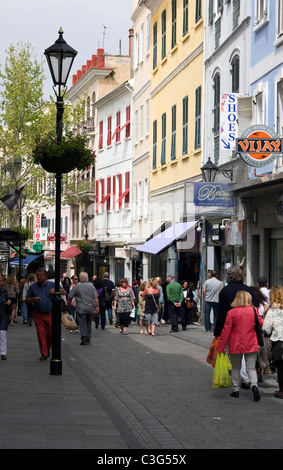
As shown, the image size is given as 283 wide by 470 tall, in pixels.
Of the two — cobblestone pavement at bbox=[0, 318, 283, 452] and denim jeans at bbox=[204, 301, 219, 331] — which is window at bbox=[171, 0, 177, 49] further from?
cobblestone pavement at bbox=[0, 318, 283, 452]

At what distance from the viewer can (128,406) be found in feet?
40.4

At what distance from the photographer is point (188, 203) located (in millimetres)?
30281

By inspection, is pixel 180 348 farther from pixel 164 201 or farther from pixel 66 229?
pixel 66 229

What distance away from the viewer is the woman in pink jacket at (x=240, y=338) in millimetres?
13281

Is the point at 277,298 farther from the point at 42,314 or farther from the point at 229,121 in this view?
the point at 229,121

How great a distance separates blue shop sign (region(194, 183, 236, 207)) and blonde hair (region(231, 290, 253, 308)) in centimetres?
1253

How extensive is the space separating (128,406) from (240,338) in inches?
78.8

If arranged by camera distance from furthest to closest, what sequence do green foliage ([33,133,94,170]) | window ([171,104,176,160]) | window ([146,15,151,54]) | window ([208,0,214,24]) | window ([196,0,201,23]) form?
1. window ([146,15,151,54])
2. window ([171,104,176,160])
3. window ([196,0,201,23])
4. window ([208,0,214,24])
5. green foliage ([33,133,94,170])

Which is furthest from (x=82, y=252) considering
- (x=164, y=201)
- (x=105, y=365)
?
(x=105, y=365)

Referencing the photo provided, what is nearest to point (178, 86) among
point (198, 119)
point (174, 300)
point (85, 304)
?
point (198, 119)

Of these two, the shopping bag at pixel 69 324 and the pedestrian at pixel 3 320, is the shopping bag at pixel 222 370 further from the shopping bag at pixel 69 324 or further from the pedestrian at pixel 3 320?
the shopping bag at pixel 69 324

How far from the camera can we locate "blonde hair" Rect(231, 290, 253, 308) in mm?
13492

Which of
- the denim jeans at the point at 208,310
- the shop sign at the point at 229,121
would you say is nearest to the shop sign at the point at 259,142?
the shop sign at the point at 229,121

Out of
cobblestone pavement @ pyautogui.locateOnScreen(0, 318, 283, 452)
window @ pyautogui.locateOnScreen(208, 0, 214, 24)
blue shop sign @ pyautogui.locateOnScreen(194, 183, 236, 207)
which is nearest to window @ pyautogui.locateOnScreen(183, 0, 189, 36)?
window @ pyautogui.locateOnScreen(208, 0, 214, 24)
